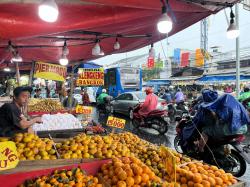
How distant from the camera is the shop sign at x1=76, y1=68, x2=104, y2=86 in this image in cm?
730

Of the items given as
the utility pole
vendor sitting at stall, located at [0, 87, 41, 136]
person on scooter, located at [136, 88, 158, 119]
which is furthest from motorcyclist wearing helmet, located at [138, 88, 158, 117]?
the utility pole

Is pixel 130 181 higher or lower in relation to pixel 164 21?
lower

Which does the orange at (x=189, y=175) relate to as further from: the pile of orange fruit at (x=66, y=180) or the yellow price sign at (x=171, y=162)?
the pile of orange fruit at (x=66, y=180)

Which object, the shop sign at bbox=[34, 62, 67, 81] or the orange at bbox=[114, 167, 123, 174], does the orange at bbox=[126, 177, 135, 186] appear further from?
→ the shop sign at bbox=[34, 62, 67, 81]

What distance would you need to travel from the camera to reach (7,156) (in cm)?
273

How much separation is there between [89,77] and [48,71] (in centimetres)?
128

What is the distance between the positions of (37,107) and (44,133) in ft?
13.5

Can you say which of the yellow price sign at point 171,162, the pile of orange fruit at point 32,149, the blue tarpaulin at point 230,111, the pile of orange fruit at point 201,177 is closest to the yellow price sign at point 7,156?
the pile of orange fruit at point 32,149

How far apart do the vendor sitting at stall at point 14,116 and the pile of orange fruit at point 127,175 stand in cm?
163

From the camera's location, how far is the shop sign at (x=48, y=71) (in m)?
6.48

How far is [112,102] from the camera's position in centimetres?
1689

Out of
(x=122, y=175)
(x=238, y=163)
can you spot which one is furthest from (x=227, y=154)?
(x=122, y=175)

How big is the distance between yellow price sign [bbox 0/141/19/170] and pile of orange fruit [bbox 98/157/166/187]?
106 cm

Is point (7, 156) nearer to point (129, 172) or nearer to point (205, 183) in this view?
point (129, 172)
